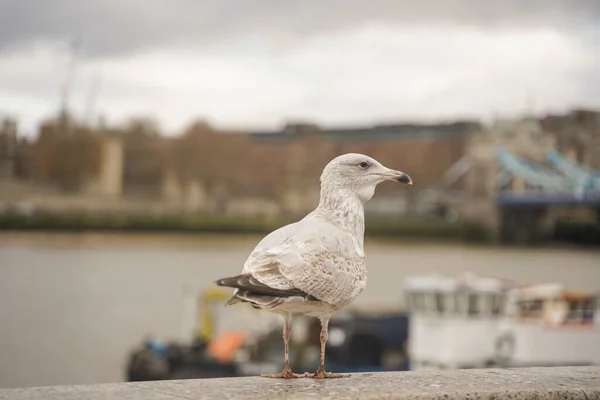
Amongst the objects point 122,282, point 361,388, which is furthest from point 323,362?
point 122,282

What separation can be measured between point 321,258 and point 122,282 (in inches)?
1443

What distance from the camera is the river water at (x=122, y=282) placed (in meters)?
19.2

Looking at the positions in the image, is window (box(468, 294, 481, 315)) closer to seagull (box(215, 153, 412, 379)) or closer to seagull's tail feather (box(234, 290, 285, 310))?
seagull (box(215, 153, 412, 379))

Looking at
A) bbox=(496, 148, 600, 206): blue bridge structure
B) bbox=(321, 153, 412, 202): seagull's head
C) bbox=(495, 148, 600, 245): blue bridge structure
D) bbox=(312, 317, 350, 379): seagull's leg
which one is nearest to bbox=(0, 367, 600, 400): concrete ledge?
bbox=(312, 317, 350, 379): seagull's leg

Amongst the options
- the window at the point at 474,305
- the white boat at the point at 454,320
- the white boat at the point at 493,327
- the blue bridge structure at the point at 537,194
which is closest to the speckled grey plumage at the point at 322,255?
the white boat at the point at 493,327

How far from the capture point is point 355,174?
9.40 feet

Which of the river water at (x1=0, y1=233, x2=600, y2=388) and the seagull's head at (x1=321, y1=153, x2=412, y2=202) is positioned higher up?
the seagull's head at (x1=321, y1=153, x2=412, y2=202)

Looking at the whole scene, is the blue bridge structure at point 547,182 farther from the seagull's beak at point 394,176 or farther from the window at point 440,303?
the seagull's beak at point 394,176

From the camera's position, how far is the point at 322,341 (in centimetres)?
277

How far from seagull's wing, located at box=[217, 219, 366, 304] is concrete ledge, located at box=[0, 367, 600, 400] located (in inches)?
9.5

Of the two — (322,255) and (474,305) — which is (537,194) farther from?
(322,255)

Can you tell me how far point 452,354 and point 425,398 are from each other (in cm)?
1132

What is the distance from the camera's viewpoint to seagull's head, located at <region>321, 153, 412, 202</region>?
2.86 m

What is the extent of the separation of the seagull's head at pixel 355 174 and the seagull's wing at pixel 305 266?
5.6 inches
